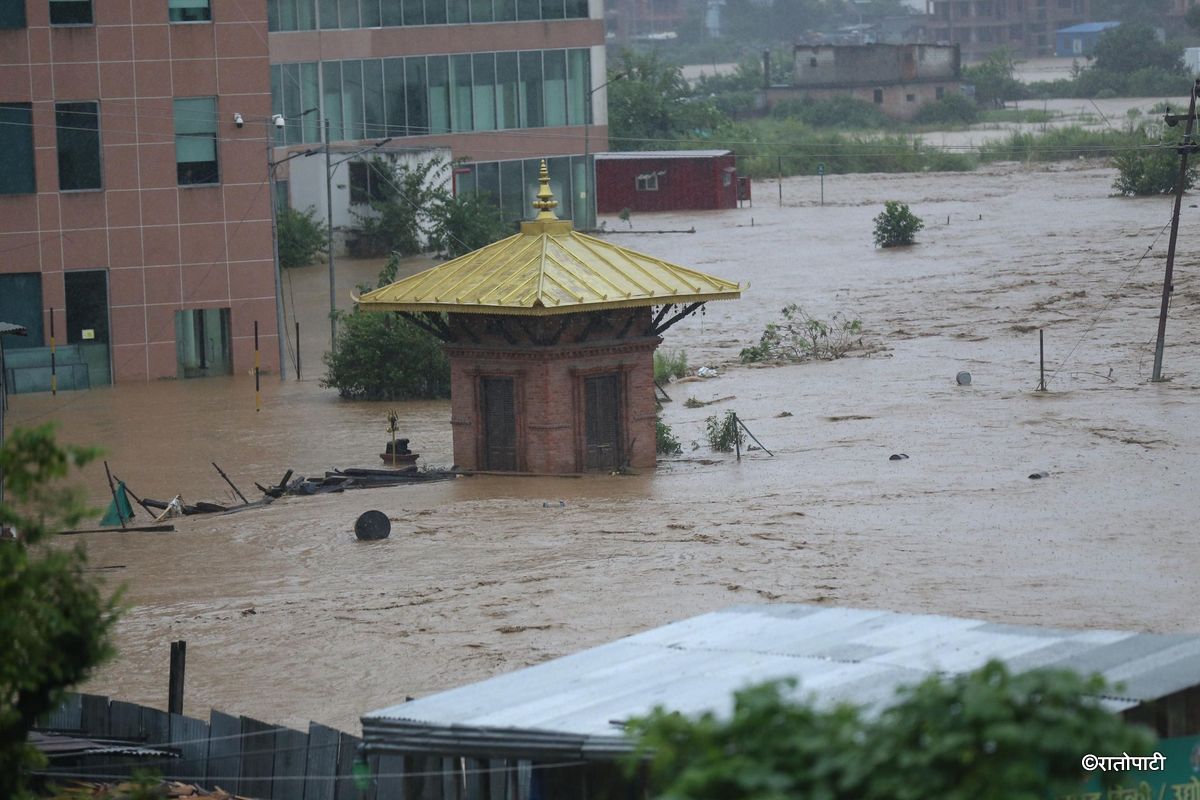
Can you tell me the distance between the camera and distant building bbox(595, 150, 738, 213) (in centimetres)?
7669

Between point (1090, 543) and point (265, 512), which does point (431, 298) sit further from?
point (1090, 543)

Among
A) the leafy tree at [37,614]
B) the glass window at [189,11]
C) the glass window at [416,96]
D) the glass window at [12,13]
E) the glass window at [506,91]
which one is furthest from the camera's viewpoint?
the glass window at [506,91]

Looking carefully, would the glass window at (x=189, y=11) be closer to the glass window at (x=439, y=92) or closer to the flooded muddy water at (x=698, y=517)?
the flooded muddy water at (x=698, y=517)

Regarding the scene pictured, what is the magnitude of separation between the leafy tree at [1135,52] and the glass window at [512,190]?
7084cm

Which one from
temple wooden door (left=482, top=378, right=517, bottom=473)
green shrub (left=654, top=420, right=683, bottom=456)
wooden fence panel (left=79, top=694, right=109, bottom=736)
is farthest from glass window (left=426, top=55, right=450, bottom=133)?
wooden fence panel (left=79, top=694, right=109, bottom=736)

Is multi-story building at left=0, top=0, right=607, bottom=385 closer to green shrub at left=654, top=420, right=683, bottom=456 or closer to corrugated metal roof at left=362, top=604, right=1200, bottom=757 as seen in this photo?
green shrub at left=654, top=420, right=683, bottom=456

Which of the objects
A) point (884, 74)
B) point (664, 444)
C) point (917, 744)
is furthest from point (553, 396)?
point (884, 74)

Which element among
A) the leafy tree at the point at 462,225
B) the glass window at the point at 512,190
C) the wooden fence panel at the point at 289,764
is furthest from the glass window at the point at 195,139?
the wooden fence panel at the point at 289,764

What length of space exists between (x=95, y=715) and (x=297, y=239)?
4438 cm

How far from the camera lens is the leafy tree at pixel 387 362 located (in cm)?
3844

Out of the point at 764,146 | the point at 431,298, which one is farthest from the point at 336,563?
the point at 764,146

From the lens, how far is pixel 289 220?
5822 cm

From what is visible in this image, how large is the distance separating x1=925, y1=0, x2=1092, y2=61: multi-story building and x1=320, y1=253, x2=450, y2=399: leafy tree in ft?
448

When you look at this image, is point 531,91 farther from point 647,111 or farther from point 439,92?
point 647,111
